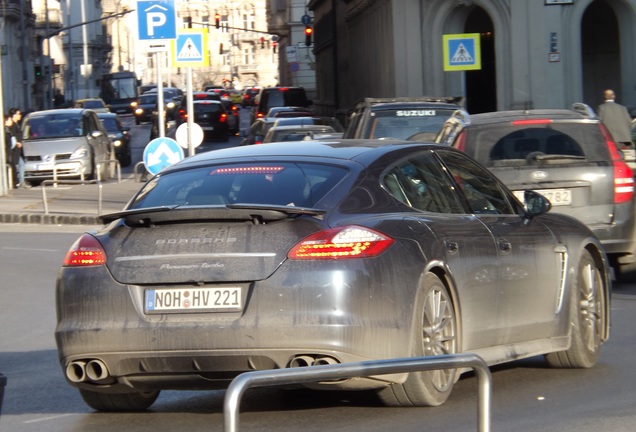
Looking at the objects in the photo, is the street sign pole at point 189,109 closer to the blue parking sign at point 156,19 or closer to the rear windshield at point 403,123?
the blue parking sign at point 156,19

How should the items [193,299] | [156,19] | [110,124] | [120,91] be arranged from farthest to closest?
[120,91]
[110,124]
[156,19]
[193,299]

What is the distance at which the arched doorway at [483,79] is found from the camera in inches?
1932

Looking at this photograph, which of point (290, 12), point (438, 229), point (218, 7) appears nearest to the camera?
point (438, 229)

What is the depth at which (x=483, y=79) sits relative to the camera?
50.5 metres

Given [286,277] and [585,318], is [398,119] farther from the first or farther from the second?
[286,277]

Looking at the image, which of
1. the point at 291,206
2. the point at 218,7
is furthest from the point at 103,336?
the point at 218,7

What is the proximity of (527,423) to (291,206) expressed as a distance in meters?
1.63

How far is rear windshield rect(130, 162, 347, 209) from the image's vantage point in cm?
720

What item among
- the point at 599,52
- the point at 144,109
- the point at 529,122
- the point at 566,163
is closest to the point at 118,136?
the point at 599,52

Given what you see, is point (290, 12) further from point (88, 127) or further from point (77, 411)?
point (77, 411)

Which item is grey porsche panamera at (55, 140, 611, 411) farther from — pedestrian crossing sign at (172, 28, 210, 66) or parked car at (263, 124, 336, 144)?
parked car at (263, 124, 336, 144)

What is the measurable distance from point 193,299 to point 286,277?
49 cm

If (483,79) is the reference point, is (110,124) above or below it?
below

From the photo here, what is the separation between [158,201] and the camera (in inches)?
297
